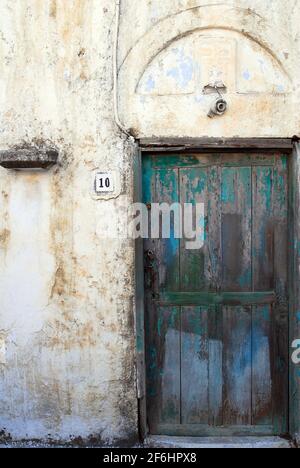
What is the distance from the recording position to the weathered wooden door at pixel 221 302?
3680 mm

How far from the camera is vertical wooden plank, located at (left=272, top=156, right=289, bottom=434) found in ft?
12.1

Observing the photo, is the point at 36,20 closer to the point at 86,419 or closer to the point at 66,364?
the point at 66,364

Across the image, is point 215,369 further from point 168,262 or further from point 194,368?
point 168,262

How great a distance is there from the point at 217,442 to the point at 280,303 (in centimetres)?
108

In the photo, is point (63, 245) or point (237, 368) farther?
point (237, 368)

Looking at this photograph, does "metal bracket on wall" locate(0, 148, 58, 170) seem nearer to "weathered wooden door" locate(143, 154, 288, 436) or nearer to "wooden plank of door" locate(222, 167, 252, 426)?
"weathered wooden door" locate(143, 154, 288, 436)

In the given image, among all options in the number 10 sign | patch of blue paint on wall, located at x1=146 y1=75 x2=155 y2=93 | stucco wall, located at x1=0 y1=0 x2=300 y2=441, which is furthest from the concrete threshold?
patch of blue paint on wall, located at x1=146 y1=75 x2=155 y2=93

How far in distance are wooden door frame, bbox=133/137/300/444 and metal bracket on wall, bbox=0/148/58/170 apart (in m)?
0.59

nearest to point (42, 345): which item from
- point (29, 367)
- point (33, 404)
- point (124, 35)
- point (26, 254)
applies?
point (29, 367)

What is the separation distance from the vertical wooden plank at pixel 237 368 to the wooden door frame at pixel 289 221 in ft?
0.99

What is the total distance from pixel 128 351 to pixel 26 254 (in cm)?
98

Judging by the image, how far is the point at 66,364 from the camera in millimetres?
3646

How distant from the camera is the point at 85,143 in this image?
357 cm

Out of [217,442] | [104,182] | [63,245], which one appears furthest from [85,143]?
[217,442]
